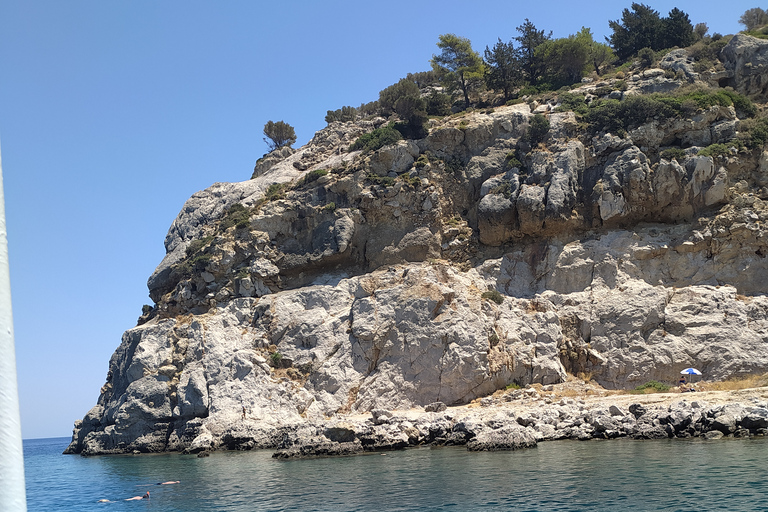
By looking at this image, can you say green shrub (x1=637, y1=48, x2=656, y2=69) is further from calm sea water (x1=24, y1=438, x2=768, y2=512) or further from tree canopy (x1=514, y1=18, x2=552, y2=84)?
calm sea water (x1=24, y1=438, x2=768, y2=512)

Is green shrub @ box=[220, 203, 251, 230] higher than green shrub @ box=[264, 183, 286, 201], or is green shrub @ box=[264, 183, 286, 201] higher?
green shrub @ box=[264, 183, 286, 201]

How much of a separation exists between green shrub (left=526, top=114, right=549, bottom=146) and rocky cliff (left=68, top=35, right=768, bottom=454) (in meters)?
0.50

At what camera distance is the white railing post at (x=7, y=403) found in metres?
1.82

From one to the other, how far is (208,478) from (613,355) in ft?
61.7

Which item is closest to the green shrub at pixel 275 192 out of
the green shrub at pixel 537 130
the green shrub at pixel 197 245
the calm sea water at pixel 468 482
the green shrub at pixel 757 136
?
the green shrub at pixel 197 245

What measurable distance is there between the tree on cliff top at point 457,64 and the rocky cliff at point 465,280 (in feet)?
31.2

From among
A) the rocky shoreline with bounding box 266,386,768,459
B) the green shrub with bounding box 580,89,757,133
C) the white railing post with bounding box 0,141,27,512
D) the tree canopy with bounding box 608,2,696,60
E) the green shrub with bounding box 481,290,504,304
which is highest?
the tree canopy with bounding box 608,2,696,60

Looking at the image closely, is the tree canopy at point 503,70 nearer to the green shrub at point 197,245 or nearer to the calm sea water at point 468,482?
the green shrub at point 197,245

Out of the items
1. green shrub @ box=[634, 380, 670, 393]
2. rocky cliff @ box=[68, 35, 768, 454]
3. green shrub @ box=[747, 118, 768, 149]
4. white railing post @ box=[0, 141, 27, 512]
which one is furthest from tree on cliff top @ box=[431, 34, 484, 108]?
white railing post @ box=[0, 141, 27, 512]

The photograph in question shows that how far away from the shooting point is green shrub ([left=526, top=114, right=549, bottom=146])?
125 feet

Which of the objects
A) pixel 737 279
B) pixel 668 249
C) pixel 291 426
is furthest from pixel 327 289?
pixel 737 279

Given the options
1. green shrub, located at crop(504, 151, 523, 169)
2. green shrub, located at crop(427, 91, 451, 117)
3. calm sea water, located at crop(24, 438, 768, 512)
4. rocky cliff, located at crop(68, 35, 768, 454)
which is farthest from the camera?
green shrub, located at crop(427, 91, 451, 117)

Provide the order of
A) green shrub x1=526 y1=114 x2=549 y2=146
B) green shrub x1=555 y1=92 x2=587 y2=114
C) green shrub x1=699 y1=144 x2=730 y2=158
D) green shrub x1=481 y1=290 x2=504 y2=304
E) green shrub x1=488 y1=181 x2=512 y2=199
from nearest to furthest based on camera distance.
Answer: green shrub x1=699 y1=144 x2=730 y2=158 → green shrub x1=481 y1=290 x2=504 y2=304 → green shrub x1=488 y1=181 x2=512 y2=199 → green shrub x1=526 y1=114 x2=549 y2=146 → green shrub x1=555 y1=92 x2=587 y2=114

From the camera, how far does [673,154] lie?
33.6 metres
